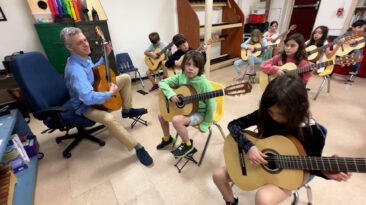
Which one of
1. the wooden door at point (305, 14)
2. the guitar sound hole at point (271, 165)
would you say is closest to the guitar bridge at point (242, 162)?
the guitar sound hole at point (271, 165)

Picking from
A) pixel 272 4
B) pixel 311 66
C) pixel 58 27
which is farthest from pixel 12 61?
pixel 272 4

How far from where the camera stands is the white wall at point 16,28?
8.51 ft

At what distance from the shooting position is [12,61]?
1.39 metres

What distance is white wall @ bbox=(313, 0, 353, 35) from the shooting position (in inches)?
153

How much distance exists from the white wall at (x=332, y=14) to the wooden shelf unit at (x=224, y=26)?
6.46 ft

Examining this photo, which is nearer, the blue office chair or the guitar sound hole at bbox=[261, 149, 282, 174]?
the guitar sound hole at bbox=[261, 149, 282, 174]

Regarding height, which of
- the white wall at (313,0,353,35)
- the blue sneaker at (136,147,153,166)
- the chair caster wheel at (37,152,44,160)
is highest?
the white wall at (313,0,353,35)

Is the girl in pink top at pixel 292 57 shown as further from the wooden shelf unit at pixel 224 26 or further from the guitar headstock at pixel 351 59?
the wooden shelf unit at pixel 224 26

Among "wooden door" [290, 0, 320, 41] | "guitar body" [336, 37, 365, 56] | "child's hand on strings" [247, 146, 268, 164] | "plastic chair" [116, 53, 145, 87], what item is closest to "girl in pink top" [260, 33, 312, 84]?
"child's hand on strings" [247, 146, 268, 164]

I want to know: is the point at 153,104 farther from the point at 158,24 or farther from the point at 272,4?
the point at 272,4

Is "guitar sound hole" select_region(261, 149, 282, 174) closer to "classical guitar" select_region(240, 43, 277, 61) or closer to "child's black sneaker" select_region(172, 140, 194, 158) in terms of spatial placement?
"child's black sneaker" select_region(172, 140, 194, 158)

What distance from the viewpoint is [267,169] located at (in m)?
0.94

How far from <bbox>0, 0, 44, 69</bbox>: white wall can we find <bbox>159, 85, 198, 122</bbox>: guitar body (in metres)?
2.78

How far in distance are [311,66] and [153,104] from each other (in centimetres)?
228
